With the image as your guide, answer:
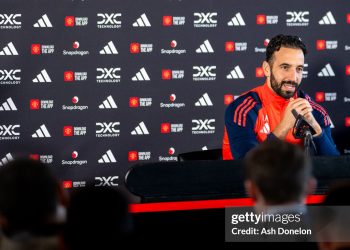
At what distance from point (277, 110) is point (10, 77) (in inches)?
89.7

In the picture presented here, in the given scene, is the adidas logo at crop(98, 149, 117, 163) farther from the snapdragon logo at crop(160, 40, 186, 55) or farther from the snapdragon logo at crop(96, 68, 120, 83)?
the snapdragon logo at crop(160, 40, 186, 55)

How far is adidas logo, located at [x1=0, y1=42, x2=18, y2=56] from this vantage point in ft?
19.7

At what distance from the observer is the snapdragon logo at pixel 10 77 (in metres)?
6.00

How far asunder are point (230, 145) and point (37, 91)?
6.17 feet

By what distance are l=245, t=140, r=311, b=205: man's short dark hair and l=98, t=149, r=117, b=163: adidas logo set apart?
13.7 ft

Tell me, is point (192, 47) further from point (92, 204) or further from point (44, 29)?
point (92, 204)

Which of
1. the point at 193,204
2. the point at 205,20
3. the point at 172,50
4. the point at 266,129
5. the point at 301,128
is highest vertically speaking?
the point at 205,20

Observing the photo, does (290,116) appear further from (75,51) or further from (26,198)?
(26,198)

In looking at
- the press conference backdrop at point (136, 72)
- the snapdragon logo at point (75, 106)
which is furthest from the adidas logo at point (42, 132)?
the snapdragon logo at point (75, 106)

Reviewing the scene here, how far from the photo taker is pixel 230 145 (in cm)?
516

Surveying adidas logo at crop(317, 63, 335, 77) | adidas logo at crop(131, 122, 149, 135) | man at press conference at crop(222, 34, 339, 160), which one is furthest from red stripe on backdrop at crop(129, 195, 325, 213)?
adidas logo at crop(317, 63, 335, 77)

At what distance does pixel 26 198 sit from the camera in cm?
172

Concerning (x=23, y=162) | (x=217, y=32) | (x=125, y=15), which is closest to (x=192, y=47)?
(x=217, y=32)

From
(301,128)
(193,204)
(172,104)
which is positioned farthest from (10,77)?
(193,204)
